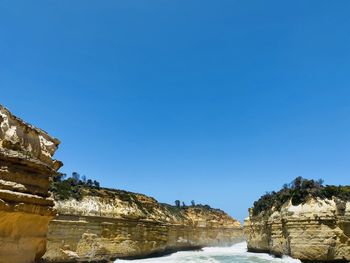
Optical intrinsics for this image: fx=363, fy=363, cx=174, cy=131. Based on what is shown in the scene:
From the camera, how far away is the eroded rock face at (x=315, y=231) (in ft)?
81.1

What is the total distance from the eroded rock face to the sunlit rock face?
23125 millimetres

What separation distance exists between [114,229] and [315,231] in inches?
622

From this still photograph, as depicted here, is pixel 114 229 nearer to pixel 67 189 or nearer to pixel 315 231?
pixel 67 189

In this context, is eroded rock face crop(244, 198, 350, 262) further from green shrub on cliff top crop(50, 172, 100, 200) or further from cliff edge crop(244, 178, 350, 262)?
green shrub on cliff top crop(50, 172, 100, 200)

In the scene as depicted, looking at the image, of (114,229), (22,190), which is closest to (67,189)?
(114,229)

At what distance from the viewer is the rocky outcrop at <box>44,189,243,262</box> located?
25.5m

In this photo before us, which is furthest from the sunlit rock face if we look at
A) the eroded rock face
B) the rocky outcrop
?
the eroded rock face

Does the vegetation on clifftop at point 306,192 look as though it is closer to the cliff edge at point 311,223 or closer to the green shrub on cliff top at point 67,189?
the cliff edge at point 311,223

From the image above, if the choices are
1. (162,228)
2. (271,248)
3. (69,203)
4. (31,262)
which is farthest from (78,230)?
(31,262)

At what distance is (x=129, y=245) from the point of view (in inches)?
1268

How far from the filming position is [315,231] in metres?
25.7

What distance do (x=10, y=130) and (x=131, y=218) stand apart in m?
28.2

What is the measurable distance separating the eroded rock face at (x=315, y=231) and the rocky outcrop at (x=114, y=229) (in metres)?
12.6

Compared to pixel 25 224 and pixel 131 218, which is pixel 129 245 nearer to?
pixel 131 218
